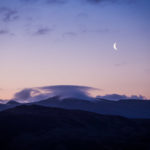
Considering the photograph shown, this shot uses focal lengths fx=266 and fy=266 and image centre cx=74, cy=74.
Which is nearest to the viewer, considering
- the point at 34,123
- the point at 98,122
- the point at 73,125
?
the point at 34,123

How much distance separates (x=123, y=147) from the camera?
64.4 m

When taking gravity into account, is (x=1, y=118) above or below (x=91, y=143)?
above

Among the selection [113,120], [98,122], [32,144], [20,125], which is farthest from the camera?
[113,120]

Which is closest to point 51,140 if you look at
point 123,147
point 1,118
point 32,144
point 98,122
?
point 32,144

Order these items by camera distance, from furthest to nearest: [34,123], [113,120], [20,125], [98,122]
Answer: [113,120] → [98,122] → [34,123] → [20,125]

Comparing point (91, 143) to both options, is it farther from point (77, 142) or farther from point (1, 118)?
point (1, 118)

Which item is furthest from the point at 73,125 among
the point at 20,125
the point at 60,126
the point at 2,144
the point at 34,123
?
the point at 2,144

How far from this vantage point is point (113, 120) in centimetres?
12950

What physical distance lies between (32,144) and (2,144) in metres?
7.41

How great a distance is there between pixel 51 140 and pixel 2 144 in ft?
39.6

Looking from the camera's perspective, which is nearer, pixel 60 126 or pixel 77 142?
pixel 77 142

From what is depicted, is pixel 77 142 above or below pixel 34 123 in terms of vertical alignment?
below

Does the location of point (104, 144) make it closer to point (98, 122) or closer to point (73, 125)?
point (73, 125)

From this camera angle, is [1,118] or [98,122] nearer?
[1,118]
